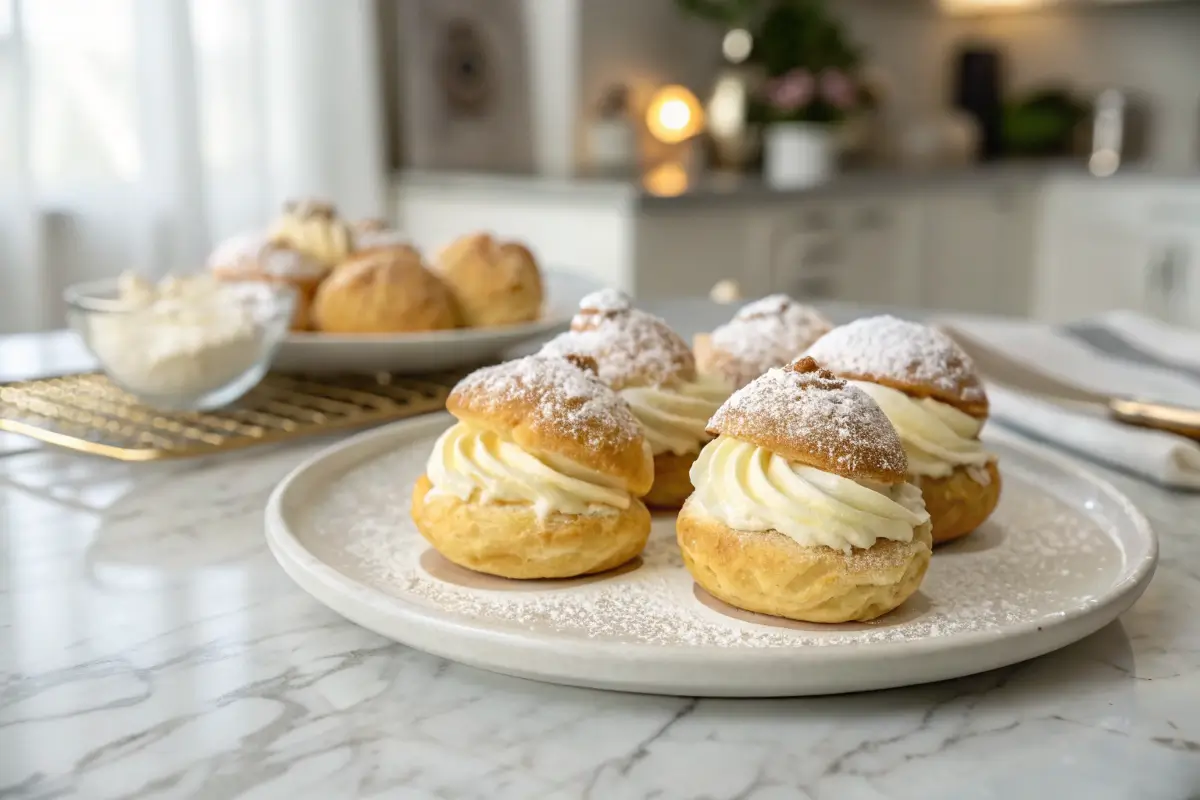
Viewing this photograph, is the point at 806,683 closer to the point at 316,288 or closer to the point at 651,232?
the point at 316,288

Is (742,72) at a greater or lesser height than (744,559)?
greater

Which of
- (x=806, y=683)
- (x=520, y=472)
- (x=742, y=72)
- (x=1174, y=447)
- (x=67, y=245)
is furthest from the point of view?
(x=742, y=72)

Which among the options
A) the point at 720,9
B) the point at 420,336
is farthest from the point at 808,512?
the point at 720,9

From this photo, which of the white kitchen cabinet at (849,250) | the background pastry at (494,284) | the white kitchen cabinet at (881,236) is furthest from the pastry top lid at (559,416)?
the white kitchen cabinet at (849,250)

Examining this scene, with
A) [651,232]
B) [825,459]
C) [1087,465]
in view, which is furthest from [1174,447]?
[651,232]

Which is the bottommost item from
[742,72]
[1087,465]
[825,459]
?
[1087,465]

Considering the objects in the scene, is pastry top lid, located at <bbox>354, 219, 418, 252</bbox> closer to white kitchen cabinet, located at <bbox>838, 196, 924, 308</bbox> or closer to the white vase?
white kitchen cabinet, located at <bbox>838, 196, 924, 308</bbox>

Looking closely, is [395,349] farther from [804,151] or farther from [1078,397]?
[804,151]
